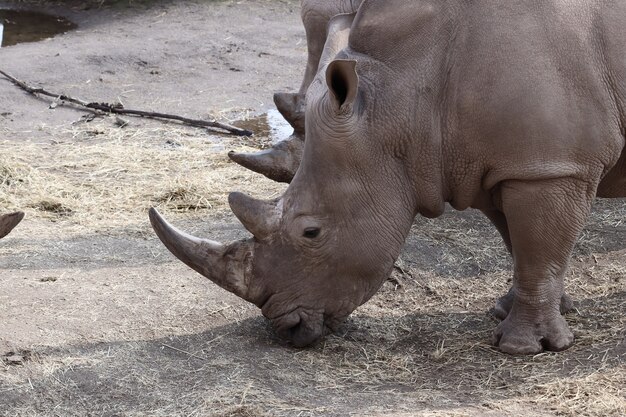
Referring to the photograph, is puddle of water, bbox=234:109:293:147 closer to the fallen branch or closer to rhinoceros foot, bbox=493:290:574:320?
the fallen branch

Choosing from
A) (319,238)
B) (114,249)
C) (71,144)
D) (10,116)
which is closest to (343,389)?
(319,238)

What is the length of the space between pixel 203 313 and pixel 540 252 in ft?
6.77

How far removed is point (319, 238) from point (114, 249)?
2457 mm

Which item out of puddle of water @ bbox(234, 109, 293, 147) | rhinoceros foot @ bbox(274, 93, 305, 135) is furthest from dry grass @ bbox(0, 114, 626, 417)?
puddle of water @ bbox(234, 109, 293, 147)

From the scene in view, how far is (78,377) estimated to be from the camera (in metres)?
5.97

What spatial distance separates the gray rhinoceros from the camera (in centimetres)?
588

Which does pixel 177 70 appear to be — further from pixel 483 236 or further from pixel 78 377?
pixel 78 377

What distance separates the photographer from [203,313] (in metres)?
6.94

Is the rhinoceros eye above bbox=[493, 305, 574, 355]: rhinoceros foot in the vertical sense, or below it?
above

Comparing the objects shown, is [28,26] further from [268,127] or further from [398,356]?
[398,356]

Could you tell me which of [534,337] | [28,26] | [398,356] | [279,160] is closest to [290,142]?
[279,160]

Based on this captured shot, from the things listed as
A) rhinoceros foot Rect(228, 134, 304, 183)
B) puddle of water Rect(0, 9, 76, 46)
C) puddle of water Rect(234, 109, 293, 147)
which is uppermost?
rhinoceros foot Rect(228, 134, 304, 183)

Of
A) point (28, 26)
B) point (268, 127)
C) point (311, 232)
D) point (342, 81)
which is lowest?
point (28, 26)

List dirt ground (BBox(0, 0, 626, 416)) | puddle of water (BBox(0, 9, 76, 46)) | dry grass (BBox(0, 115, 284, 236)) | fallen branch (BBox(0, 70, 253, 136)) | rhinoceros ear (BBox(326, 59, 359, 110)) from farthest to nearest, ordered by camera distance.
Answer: puddle of water (BBox(0, 9, 76, 46)) → fallen branch (BBox(0, 70, 253, 136)) → dry grass (BBox(0, 115, 284, 236)) → dirt ground (BBox(0, 0, 626, 416)) → rhinoceros ear (BBox(326, 59, 359, 110))
